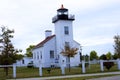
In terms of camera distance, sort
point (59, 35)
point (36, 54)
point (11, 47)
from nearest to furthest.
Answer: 1. point (11, 47)
2. point (59, 35)
3. point (36, 54)

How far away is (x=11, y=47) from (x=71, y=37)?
17.1m

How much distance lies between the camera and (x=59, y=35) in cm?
5428

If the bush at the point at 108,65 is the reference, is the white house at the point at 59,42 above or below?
above

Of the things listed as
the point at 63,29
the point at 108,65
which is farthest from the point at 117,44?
the point at 108,65

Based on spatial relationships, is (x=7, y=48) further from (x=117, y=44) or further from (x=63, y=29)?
(x=117, y=44)

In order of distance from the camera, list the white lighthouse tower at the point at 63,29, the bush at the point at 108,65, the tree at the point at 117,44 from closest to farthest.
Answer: the bush at the point at 108,65 < the white lighthouse tower at the point at 63,29 < the tree at the point at 117,44

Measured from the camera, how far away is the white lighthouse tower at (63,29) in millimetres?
53781

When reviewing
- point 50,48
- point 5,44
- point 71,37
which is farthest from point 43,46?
point 5,44

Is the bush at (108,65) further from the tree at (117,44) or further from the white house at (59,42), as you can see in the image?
the tree at (117,44)

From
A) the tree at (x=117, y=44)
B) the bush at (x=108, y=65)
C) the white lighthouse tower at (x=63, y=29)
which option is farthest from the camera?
the tree at (x=117, y=44)

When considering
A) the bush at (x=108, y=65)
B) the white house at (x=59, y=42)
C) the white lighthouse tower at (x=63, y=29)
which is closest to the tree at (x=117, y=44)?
the white house at (x=59, y=42)

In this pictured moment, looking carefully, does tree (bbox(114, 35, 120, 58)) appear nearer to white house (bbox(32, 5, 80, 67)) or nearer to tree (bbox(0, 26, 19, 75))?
white house (bbox(32, 5, 80, 67))

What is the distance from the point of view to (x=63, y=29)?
178ft

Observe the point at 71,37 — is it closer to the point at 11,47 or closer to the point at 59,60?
the point at 59,60
